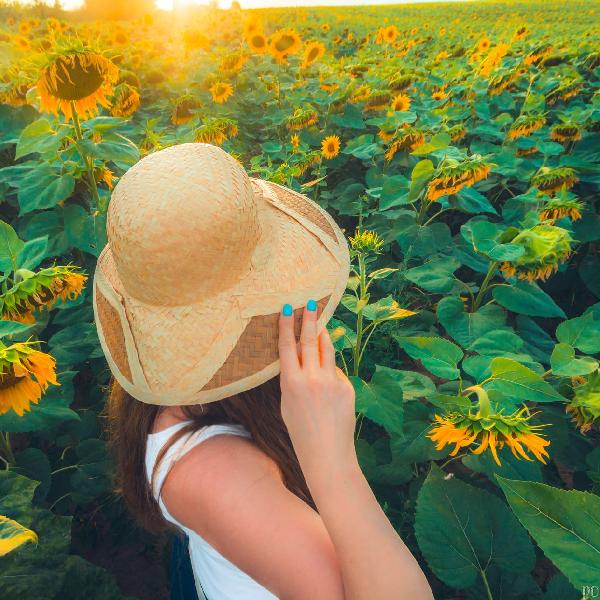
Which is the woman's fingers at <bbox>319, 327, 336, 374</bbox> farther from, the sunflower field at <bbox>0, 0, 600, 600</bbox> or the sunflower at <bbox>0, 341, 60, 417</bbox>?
the sunflower at <bbox>0, 341, 60, 417</bbox>

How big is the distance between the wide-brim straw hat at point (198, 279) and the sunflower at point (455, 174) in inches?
37.4

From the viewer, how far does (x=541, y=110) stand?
3.01m

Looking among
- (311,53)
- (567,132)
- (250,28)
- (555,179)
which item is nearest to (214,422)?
(555,179)

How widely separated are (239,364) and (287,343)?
0.31ft

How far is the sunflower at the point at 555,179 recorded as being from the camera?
1846 mm

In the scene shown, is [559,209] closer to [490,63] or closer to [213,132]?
[213,132]

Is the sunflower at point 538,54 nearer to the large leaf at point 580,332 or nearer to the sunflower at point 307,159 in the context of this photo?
the sunflower at point 307,159

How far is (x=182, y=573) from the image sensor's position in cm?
117

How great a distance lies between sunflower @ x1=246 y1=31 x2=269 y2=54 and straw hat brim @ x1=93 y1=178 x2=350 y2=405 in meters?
5.33

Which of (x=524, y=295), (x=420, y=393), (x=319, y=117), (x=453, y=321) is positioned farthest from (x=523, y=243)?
(x=319, y=117)

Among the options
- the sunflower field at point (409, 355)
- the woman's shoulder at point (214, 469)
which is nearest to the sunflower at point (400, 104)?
the sunflower field at point (409, 355)

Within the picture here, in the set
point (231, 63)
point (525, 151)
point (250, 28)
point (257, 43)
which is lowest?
point (525, 151)

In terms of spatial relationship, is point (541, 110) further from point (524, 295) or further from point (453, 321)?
point (453, 321)

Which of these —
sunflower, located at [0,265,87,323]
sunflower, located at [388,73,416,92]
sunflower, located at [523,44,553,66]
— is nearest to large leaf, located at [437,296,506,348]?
sunflower, located at [0,265,87,323]
